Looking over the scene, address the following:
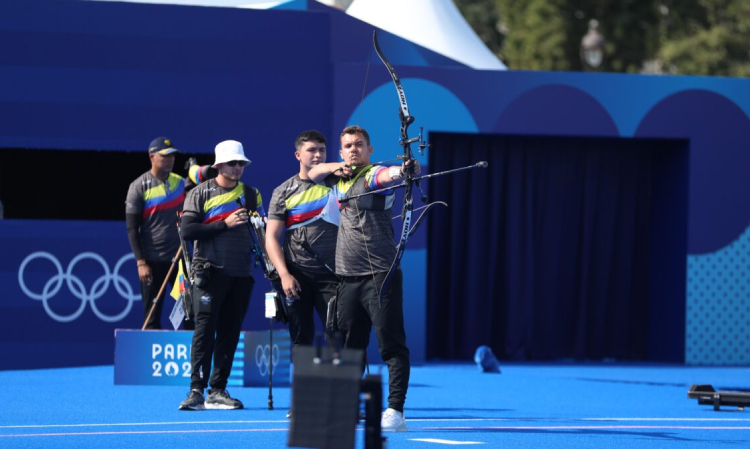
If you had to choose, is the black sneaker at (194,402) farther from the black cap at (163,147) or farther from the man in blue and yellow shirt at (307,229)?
the black cap at (163,147)

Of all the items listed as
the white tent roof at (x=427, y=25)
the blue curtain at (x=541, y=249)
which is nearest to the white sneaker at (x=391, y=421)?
the blue curtain at (x=541, y=249)

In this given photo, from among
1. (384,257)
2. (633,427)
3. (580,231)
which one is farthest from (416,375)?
(384,257)

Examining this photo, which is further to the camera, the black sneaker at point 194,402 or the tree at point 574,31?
the tree at point 574,31

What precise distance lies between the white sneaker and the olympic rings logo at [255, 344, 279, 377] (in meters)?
3.05

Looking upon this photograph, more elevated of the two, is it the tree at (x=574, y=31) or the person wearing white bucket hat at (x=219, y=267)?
the tree at (x=574, y=31)

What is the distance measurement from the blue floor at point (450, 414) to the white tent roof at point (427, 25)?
4.06 m

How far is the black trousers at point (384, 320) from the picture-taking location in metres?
7.45

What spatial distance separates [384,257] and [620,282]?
23.6 feet

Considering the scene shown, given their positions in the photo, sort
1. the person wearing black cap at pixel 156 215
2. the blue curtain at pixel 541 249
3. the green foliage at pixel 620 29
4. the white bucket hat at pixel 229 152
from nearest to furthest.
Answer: the white bucket hat at pixel 229 152 → the person wearing black cap at pixel 156 215 → the blue curtain at pixel 541 249 → the green foliage at pixel 620 29

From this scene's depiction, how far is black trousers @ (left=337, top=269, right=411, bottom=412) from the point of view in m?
7.45

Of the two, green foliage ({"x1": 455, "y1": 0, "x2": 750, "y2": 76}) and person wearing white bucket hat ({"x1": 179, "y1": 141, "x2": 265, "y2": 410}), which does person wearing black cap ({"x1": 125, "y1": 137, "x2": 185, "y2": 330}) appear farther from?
green foliage ({"x1": 455, "y1": 0, "x2": 750, "y2": 76})

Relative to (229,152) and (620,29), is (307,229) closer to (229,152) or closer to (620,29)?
(229,152)

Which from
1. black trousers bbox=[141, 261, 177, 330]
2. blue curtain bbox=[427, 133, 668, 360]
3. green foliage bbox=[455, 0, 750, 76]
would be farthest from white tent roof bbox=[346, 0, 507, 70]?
green foliage bbox=[455, 0, 750, 76]

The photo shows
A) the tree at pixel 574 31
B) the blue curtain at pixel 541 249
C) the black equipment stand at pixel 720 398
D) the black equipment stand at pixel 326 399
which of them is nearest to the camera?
the black equipment stand at pixel 326 399
